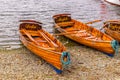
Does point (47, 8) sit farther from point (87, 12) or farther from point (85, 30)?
point (85, 30)

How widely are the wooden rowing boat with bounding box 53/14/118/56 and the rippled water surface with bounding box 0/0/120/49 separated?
2066 mm

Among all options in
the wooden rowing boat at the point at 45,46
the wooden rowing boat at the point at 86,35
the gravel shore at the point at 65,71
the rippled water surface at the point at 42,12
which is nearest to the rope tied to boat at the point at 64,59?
the wooden rowing boat at the point at 45,46

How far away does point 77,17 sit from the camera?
31.9 meters

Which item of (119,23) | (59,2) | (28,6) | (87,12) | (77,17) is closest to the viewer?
(119,23)

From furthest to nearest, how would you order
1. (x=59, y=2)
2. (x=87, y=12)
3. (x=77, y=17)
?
(x=59, y=2) → (x=87, y=12) → (x=77, y=17)

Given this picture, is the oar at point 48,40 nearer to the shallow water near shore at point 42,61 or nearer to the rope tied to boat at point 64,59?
the shallow water near shore at point 42,61

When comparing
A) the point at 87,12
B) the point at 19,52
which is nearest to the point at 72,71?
the point at 19,52

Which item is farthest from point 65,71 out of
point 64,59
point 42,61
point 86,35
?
point 86,35

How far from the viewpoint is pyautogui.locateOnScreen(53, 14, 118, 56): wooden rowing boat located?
59.5 feet

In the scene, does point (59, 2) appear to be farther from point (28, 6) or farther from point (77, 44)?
point (77, 44)

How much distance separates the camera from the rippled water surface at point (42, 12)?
79.2ft

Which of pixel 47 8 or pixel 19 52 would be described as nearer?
pixel 19 52

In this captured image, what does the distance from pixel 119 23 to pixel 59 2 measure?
22756 mm

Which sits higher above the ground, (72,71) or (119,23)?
(119,23)
